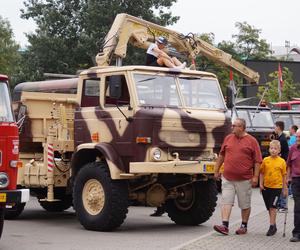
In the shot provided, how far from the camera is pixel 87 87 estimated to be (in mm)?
13961

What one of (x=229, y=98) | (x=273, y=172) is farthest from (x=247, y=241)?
(x=229, y=98)

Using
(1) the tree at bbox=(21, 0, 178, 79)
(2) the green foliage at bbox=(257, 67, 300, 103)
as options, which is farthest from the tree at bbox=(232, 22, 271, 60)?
(1) the tree at bbox=(21, 0, 178, 79)

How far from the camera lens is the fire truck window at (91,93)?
13.6 meters

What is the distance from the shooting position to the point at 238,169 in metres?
12.2

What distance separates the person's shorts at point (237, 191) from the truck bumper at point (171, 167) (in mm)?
624

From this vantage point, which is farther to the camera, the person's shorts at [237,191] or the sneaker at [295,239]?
the person's shorts at [237,191]

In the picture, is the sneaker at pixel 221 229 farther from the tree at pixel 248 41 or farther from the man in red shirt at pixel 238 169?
the tree at pixel 248 41

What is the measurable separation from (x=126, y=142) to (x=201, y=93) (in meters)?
1.90

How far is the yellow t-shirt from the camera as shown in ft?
40.5

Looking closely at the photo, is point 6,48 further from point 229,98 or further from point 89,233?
point 89,233

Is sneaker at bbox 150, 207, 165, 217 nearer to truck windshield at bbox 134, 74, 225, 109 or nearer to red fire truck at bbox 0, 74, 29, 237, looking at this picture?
truck windshield at bbox 134, 74, 225, 109

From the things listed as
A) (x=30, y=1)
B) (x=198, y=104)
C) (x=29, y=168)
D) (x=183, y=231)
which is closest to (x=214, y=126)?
(x=198, y=104)

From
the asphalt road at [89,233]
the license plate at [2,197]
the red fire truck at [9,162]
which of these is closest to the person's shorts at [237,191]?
the asphalt road at [89,233]

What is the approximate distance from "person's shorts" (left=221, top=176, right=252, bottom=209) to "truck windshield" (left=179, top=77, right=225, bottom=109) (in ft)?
5.98
